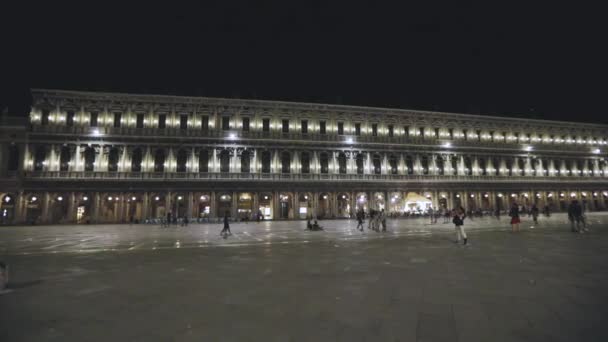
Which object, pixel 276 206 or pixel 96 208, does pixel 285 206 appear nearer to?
pixel 276 206

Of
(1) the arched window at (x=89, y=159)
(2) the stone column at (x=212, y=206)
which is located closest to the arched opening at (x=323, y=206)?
(2) the stone column at (x=212, y=206)

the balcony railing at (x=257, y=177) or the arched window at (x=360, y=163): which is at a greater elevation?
the arched window at (x=360, y=163)

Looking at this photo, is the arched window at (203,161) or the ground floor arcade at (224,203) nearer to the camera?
the ground floor arcade at (224,203)

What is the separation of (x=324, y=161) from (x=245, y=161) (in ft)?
31.5

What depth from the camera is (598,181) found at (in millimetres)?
46312

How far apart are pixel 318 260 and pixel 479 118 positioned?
43.2 metres

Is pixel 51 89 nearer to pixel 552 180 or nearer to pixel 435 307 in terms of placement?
pixel 435 307

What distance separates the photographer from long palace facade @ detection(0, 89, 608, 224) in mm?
30797

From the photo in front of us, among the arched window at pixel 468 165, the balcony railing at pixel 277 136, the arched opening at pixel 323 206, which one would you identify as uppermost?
the balcony railing at pixel 277 136

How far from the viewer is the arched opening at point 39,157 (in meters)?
30.6

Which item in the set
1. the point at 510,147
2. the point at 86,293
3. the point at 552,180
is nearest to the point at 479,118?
the point at 510,147

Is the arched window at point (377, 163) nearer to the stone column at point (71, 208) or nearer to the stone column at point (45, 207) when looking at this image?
the stone column at point (71, 208)

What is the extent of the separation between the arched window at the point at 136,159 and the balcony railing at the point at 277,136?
1841 mm

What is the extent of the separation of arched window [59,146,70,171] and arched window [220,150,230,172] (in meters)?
15.4
